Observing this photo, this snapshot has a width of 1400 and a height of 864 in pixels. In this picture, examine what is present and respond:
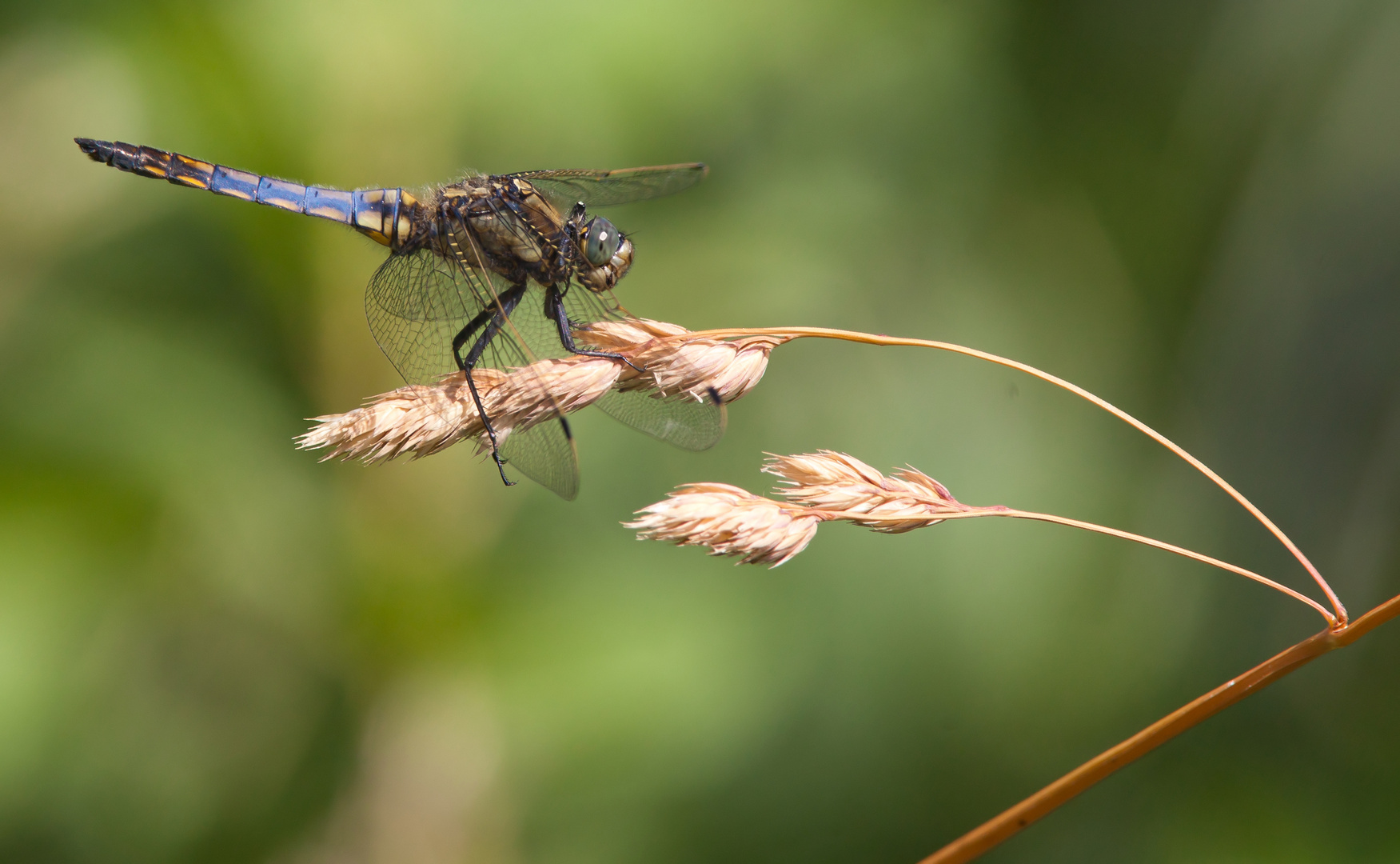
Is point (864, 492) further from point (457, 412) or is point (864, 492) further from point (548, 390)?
point (457, 412)

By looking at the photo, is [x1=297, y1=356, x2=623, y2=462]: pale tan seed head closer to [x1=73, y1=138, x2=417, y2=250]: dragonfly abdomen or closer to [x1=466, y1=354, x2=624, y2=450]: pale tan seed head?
[x1=466, y1=354, x2=624, y2=450]: pale tan seed head

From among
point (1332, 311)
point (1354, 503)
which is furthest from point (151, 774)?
point (1332, 311)

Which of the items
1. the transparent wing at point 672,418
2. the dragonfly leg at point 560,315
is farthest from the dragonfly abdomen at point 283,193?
the transparent wing at point 672,418

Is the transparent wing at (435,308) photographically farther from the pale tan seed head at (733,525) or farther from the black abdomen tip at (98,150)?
the pale tan seed head at (733,525)

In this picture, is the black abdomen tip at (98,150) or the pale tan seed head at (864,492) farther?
the black abdomen tip at (98,150)

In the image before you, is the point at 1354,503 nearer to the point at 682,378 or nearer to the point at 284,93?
the point at 682,378

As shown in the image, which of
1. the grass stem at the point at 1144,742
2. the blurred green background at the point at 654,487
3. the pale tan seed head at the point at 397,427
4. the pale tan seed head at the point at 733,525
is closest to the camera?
the grass stem at the point at 1144,742
